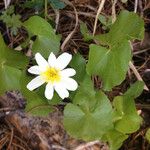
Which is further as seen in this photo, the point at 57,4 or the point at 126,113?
the point at 57,4

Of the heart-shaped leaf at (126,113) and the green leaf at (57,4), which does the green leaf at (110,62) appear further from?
the green leaf at (57,4)

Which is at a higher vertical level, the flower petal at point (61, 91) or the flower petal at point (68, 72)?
the flower petal at point (68, 72)

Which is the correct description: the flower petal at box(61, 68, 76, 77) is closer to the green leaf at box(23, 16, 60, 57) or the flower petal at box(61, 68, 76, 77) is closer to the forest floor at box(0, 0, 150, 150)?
the green leaf at box(23, 16, 60, 57)

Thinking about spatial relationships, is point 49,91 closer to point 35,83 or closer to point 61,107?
point 35,83

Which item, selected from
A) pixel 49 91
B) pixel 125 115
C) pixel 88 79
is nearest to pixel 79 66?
pixel 88 79

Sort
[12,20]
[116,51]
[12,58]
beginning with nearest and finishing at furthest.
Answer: [116,51] → [12,58] → [12,20]

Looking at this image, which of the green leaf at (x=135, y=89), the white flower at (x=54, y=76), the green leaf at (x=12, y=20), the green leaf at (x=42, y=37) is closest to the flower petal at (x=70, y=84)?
the white flower at (x=54, y=76)

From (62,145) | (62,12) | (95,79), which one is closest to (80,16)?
(62,12)
